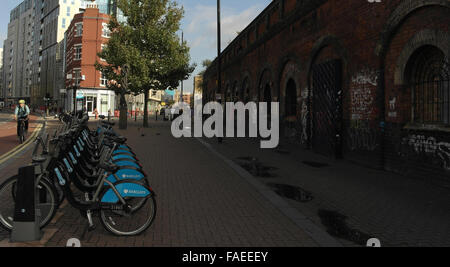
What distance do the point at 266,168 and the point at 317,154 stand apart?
3.96 m

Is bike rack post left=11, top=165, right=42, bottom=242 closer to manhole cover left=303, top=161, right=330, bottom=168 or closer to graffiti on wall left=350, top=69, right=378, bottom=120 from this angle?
manhole cover left=303, top=161, right=330, bottom=168

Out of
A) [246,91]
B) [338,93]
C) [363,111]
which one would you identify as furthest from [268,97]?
[363,111]

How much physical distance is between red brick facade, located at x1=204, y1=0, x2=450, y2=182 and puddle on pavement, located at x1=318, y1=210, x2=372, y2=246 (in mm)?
3281

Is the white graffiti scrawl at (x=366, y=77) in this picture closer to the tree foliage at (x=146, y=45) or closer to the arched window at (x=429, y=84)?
the arched window at (x=429, y=84)

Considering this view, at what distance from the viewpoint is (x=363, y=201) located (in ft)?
20.5

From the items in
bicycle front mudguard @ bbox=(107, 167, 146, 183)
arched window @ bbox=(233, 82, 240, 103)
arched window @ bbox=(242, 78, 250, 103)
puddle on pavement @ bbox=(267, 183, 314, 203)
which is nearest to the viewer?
bicycle front mudguard @ bbox=(107, 167, 146, 183)

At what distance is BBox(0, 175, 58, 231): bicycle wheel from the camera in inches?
154

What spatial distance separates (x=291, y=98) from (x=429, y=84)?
9.29 m

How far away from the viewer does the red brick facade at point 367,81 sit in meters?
7.49

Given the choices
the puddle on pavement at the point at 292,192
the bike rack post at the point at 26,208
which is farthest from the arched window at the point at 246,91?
the bike rack post at the point at 26,208

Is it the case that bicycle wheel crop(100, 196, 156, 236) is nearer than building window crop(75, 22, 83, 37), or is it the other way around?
bicycle wheel crop(100, 196, 156, 236)

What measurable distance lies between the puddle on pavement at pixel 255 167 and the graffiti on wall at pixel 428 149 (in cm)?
333

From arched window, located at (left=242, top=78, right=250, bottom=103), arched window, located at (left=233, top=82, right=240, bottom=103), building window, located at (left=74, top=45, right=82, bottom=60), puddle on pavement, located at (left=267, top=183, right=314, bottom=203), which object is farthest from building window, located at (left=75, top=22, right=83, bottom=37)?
puddle on pavement, located at (left=267, top=183, right=314, bottom=203)

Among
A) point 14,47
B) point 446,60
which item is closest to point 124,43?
point 446,60
